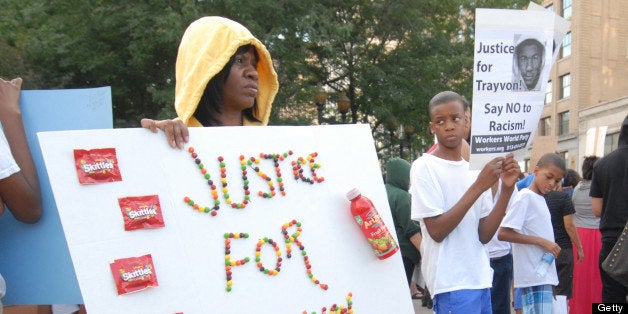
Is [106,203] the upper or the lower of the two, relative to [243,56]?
lower

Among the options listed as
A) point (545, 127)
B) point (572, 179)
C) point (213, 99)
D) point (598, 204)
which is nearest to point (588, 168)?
point (572, 179)

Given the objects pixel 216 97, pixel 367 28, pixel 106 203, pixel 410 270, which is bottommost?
pixel 410 270

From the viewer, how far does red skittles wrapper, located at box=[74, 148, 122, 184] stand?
1617 mm

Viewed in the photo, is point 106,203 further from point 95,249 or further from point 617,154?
point 617,154

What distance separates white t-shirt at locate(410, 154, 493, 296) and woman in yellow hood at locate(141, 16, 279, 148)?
97 cm

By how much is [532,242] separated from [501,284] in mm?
480

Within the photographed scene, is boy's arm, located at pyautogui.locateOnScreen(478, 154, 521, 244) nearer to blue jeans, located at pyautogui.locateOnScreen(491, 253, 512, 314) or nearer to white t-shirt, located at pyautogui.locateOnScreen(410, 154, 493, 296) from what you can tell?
white t-shirt, located at pyautogui.locateOnScreen(410, 154, 493, 296)

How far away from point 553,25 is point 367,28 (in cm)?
1249

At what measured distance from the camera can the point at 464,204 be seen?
2.61 meters

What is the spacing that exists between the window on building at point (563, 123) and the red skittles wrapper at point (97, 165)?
38.9 m

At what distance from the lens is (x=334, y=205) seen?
2.04 m

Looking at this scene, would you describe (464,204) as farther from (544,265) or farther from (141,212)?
(544,265)

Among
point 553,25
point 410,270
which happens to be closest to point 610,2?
point 410,270

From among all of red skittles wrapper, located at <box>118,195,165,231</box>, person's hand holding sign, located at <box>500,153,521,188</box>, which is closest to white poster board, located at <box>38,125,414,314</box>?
red skittles wrapper, located at <box>118,195,165,231</box>
